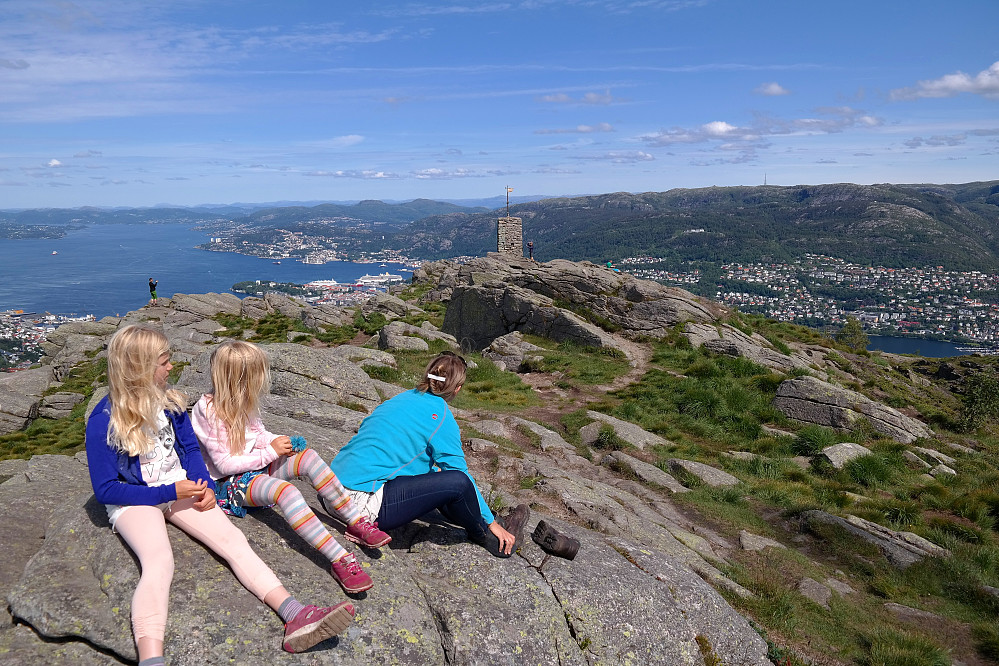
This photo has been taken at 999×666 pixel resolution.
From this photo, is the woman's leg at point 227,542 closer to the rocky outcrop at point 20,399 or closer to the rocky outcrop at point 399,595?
the rocky outcrop at point 399,595

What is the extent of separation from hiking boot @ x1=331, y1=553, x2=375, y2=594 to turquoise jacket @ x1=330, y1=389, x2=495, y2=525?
73 cm

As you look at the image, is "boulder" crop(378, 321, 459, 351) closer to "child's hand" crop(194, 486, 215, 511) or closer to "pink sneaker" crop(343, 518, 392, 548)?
"pink sneaker" crop(343, 518, 392, 548)

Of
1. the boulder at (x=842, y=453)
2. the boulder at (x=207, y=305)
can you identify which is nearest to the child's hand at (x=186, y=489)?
the boulder at (x=842, y=453)

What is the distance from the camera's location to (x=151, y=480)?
178 inches

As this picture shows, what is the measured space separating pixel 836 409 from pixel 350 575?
15.8 m

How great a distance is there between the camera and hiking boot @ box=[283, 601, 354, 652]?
379 cm

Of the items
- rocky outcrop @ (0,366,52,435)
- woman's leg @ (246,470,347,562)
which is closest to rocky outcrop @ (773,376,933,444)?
woman's leg @ (246,470,347,562)

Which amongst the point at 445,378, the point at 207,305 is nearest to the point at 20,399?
the point at 207,305

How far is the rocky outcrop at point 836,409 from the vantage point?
1527 centimetres

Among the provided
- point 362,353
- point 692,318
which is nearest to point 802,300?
point 692,318

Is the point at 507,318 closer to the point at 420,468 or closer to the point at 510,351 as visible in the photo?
the point at 510,351

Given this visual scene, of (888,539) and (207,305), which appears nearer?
(888,539)

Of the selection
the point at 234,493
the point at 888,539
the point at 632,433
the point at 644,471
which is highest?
the point at 234,493

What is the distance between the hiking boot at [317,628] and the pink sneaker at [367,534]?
102cm
